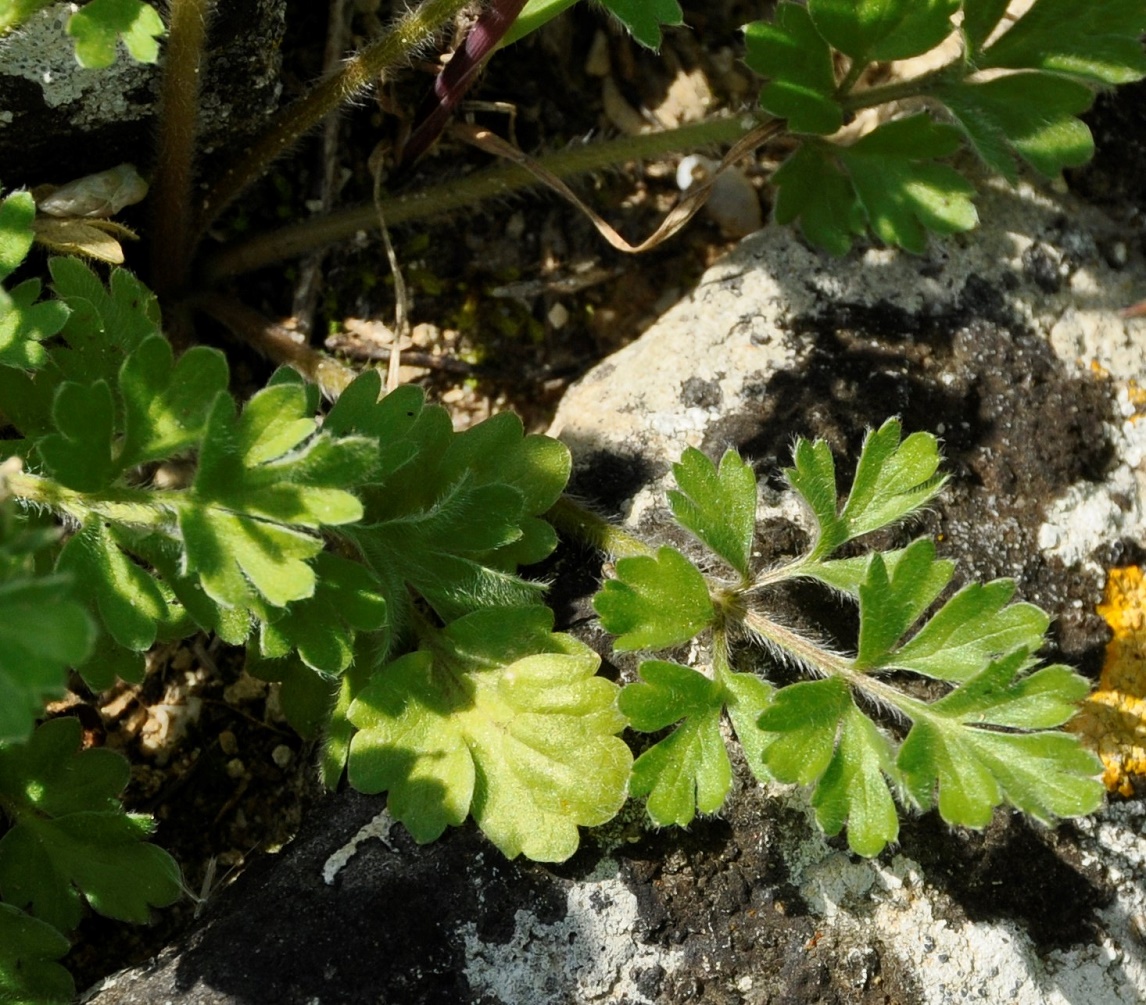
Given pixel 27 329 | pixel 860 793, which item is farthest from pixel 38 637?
pixel 860 793

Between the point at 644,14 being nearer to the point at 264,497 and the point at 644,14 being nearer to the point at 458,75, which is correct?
the point at 458,75

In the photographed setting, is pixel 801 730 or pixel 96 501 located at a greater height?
pixel 96 501

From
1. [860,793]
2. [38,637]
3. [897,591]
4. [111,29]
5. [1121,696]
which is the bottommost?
[1121,696]

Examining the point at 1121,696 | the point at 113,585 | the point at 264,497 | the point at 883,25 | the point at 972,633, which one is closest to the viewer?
the point at 264,497

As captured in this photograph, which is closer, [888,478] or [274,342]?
[888,478]

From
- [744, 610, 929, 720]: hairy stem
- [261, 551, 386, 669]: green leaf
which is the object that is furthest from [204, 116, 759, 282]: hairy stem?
[744, 610, 929, 720]: hairy stem

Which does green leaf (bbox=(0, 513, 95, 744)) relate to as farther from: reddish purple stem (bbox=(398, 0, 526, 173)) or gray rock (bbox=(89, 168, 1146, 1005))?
reddish purple stem (bbox=(398, 0, 526, 173))

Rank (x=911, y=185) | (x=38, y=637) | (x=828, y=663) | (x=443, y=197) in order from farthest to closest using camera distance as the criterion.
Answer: (x=443, y=197) → (x=911, y=185) → (x=828, y=663) → (x=38, y=637)
